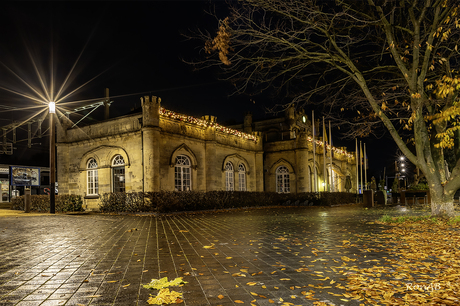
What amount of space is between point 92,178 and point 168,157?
573 cm

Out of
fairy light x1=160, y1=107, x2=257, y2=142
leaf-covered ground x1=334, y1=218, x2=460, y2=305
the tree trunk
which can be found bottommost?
leaf-covered ground x1=334, y1=218, x2=460, y2=305

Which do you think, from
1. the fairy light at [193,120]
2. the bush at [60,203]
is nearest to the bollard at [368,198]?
the fairy light at [193,120]

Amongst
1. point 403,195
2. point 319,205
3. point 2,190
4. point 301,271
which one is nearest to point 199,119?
point 319,205

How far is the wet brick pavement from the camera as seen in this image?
3689mm

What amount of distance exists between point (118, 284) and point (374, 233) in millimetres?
6458

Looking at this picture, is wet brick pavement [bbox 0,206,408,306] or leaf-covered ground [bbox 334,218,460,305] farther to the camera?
wet brick pavement [bbox 0,206,408,306]

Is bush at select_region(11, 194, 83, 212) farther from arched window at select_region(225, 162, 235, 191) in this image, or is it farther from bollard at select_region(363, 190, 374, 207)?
bollard at select_region(363, 190, 374, 207)

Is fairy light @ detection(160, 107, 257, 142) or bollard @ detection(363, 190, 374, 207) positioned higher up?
fairy light @ detection(160, 107, 257, 142)

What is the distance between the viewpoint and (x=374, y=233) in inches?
324

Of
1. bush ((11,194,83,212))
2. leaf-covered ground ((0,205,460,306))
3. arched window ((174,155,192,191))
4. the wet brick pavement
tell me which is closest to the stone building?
arched window ((174,155,192,191))

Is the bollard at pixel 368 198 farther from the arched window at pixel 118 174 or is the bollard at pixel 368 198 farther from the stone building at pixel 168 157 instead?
the arched window at pixel 118 174

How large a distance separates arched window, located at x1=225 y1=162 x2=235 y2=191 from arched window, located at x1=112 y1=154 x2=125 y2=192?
8.22 meters

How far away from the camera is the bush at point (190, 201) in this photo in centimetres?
1605

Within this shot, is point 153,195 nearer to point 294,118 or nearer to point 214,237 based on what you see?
point 214,237
